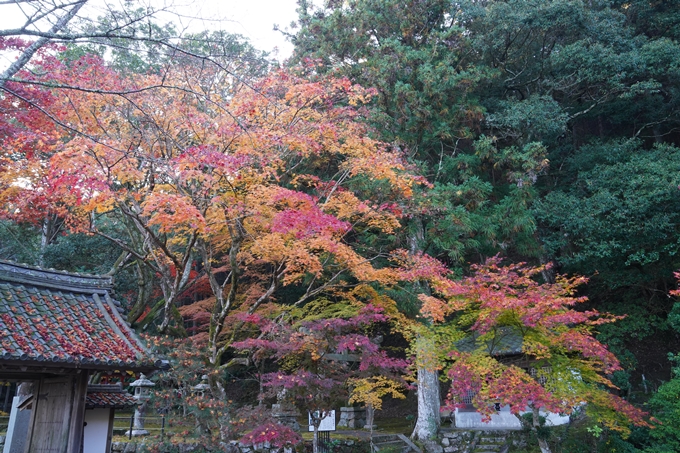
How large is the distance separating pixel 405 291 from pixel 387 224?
236cm

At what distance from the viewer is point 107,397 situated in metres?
8.30

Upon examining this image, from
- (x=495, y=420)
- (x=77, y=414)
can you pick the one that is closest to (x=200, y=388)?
(x=77, y=414)

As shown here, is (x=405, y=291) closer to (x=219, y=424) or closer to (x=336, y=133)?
(x=336, y=133)

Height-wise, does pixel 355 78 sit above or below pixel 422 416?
above

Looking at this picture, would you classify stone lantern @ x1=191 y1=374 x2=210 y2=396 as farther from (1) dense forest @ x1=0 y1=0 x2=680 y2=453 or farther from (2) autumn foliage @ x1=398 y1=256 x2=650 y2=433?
(2) autumn foliage @ x1=398 y1=256 x2=650 y2=433

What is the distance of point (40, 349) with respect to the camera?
214 inches

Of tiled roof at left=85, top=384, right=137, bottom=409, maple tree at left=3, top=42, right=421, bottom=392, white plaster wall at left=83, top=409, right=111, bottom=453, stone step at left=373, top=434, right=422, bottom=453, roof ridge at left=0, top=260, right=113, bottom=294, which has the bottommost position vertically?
stone step at left=373, top=434, right=422, bottom=453

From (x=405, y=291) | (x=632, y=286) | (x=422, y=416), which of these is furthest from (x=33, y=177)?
(x=632, y=286)

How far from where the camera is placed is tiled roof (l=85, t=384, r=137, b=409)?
8039mm

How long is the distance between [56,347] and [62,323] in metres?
0.65

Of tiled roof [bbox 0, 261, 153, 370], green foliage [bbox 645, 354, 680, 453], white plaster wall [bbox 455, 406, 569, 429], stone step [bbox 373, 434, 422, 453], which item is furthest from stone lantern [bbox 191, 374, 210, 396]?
green foliage [bbox 645, 354, 680, 453]

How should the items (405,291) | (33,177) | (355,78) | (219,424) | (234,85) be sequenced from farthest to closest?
(355,78) → (405,291) → (234,85) → (33,177) → (219,424)

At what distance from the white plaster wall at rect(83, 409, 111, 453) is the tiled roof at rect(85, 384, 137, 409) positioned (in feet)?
0.81

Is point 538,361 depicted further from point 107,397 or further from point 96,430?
point 96,430
